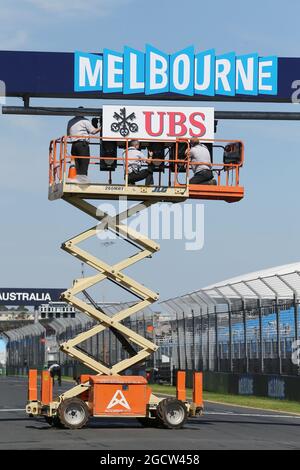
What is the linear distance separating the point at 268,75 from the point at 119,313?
6.35 meters

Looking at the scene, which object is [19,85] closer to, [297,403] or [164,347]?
[297,403]

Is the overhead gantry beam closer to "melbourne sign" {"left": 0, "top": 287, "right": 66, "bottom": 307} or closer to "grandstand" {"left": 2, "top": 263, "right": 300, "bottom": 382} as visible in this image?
"grandstand" {"left": 2, "top": 263, "right": 300, "bottom": 382}

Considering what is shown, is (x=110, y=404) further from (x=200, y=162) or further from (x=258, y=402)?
(x=258, y=402)

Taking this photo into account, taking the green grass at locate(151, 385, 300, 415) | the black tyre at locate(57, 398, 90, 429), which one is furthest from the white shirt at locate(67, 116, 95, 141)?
the green grass at locate(151, 385, 300, 415)

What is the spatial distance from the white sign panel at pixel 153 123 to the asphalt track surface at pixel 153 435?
6.11 meters

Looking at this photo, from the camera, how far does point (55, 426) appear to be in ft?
71.7

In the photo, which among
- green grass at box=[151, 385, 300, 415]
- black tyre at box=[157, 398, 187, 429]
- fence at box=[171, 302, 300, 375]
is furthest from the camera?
fence at box=[171, 302, 300, 375]

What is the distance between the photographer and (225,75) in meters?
24.2

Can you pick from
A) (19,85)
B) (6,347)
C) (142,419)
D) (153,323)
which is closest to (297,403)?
(142,419)

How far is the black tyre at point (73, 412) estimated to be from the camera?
2130 centimetres

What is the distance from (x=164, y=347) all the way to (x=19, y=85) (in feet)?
118

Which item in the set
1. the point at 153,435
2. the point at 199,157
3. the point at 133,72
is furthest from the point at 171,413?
the point at 133,72

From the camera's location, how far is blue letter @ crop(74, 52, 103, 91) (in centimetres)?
2397

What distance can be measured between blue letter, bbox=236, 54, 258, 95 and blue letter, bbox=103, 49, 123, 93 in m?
2.58
